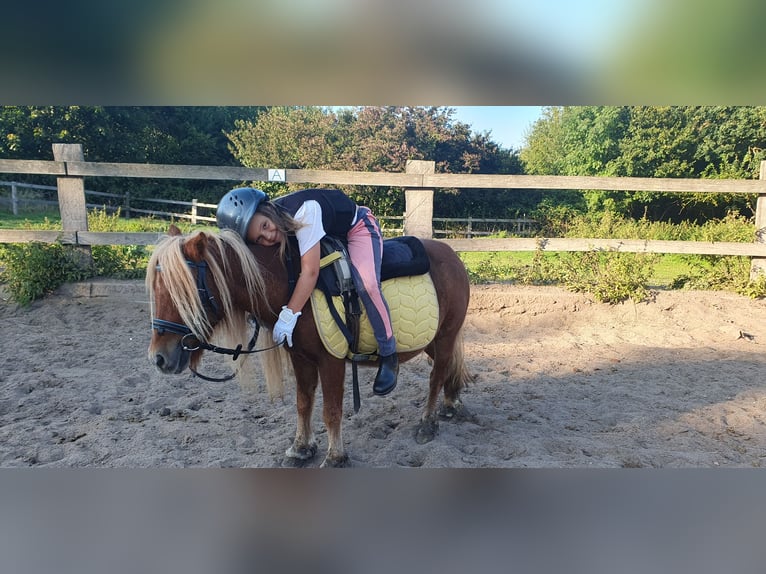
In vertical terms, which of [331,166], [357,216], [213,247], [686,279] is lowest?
[686,279]

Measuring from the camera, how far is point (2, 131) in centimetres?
1419

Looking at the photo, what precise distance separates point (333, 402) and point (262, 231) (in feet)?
3.77

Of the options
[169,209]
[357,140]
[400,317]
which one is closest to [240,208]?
[400,317]

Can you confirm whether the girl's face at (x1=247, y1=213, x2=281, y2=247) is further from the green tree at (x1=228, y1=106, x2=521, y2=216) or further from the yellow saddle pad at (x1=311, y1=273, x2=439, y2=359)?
the green tree at (x1=228, y1=106, x2=521, y2=216)

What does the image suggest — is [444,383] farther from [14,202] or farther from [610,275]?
[14,202]

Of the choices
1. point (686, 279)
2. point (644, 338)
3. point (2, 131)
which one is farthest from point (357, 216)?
point (2, 131)

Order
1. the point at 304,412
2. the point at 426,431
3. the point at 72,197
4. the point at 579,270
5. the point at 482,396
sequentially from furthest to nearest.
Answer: the point at 579,270 → the point at 72,197 → the point at 482,396 → the point at 426,431 → the point at 304,412

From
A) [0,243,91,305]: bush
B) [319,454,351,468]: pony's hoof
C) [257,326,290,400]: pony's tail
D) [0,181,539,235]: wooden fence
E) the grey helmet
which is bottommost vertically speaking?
[319,454,351,468]: pony's hoof

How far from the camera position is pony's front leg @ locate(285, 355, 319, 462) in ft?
9.62

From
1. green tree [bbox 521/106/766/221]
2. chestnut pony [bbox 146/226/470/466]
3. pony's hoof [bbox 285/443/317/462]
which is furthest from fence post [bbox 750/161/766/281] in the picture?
pony's hoof [bbox 285/443/317/462]

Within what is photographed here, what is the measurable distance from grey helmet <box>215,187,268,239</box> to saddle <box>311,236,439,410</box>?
458mm

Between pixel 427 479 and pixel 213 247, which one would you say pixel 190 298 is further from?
pixel 427 479

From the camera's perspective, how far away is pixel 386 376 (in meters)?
2.73
